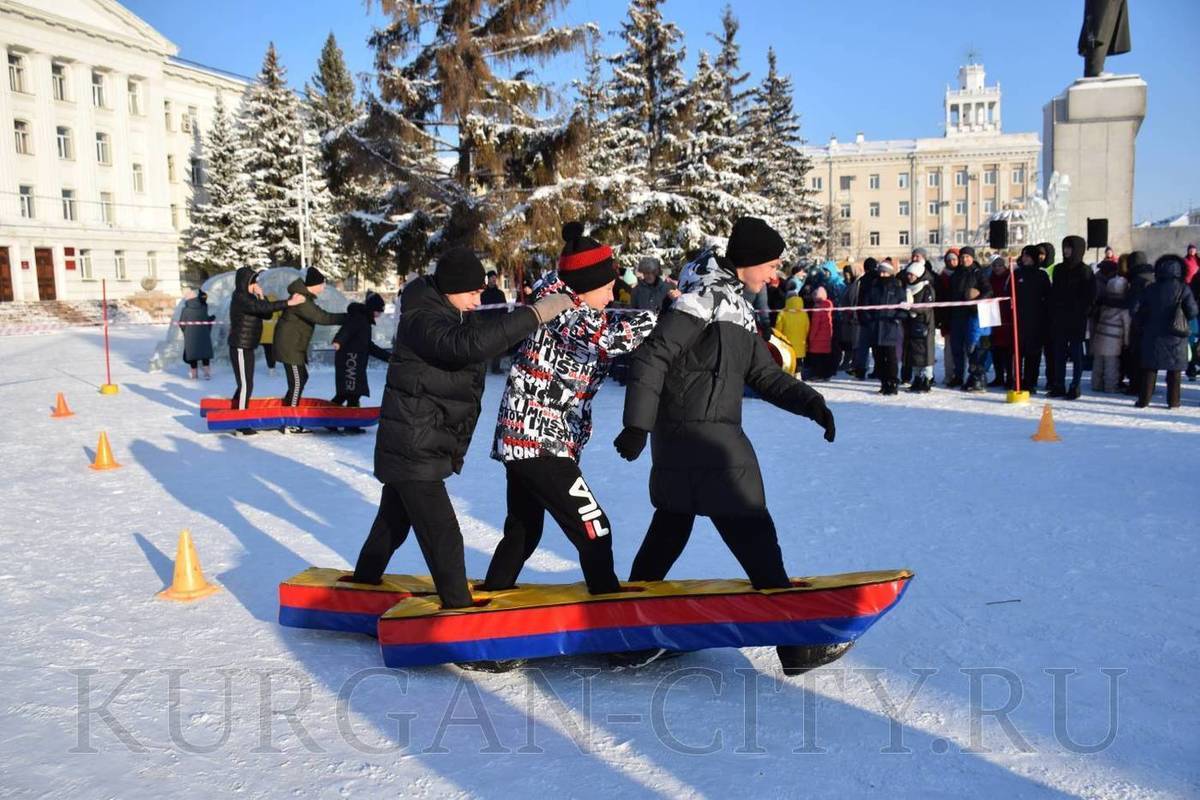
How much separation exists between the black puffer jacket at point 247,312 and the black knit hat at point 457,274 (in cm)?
713

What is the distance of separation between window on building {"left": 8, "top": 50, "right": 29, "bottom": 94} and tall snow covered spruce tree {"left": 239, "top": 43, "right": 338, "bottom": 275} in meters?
12.7

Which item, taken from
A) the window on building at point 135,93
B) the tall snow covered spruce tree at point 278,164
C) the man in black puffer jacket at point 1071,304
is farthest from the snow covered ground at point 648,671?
the window on building at point 135,93

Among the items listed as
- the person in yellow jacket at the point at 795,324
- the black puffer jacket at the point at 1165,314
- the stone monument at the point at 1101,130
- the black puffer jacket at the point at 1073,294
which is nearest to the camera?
the black puffer jacket at the point at 1165,314

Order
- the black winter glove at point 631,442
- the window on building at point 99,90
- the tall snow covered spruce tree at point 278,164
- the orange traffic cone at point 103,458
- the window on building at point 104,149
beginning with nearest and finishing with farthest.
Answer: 1. the black winter glove at point 631,442
2. the orange traffic cone at point 103,458
3. the tall snow covered spruce tree at point 278,164
4. the window on building at point 99,90
5. the window on building at point 104,149

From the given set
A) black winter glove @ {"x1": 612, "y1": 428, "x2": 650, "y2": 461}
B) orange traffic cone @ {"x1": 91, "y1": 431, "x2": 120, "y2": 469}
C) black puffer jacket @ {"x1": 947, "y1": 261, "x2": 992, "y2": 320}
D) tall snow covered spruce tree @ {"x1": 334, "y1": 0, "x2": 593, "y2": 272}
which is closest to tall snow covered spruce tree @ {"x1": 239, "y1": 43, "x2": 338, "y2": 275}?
tall snow covered spruce tree @ {"x1": 334, "y1": 0, "x2": 593, "y2": 272}

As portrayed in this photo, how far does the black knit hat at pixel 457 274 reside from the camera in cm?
393

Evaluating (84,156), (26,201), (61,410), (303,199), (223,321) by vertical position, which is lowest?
(61,410)

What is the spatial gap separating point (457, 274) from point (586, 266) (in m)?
0.57

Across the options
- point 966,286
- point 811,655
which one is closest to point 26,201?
point 966,286

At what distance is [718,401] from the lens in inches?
150

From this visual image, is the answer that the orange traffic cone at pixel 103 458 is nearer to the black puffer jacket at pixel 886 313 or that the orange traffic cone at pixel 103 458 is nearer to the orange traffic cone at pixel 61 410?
the orange traffic cone at pixel 61 410

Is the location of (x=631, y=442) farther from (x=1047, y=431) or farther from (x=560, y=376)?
(x=1047, y=431)

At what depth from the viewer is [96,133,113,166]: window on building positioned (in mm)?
51312

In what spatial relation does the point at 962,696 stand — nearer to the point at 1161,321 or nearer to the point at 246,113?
the point at 1161,321
